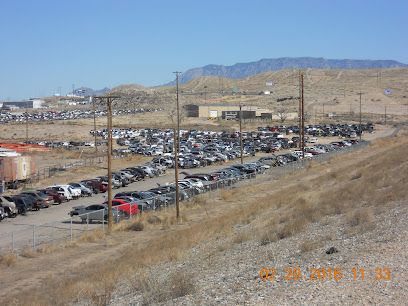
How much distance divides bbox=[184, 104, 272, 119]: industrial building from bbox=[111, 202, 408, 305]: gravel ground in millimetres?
155481

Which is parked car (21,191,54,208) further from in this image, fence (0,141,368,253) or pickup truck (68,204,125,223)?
pickup truck (68,204,125,223)

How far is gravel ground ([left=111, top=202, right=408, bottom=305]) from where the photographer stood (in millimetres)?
12422

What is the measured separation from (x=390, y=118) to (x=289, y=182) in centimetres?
12973

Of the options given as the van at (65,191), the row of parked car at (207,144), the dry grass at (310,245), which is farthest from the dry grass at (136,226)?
the row of parked car at (207,144)

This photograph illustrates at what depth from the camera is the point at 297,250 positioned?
1817cm

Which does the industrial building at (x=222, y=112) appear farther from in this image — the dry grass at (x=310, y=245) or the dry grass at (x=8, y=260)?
the dry grass at (x=310, y=245)

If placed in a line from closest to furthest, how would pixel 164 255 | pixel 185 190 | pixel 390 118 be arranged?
pixel 164 255 → pixel 185 190 → pixel 390 118

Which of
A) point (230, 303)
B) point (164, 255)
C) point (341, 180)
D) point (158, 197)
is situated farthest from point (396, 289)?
point (158, 197)

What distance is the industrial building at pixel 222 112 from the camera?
17850cm

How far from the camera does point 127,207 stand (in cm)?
3997

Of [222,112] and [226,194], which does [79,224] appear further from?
[222,112]

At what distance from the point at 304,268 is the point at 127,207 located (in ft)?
84.7

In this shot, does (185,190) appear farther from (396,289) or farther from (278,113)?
(278,113)
